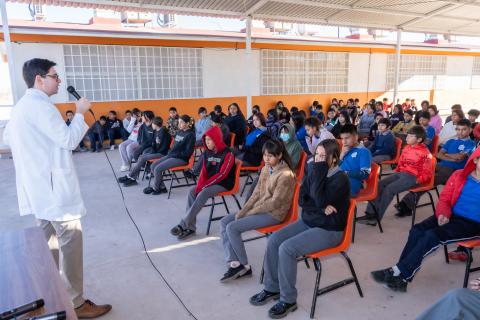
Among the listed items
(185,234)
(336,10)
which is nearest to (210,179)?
(185,234)

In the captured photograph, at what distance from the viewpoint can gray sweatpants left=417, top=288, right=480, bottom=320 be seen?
175 cm

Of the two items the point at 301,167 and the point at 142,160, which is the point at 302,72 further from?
the point at 301,167

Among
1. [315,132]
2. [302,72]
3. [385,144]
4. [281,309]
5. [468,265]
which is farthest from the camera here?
[302,72]

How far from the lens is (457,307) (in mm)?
1777

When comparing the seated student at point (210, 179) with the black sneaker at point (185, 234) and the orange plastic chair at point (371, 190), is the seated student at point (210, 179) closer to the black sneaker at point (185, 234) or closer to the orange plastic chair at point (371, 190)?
the black sneaker at point (185, 234)

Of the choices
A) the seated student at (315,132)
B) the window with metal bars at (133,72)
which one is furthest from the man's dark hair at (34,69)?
the window with metal bars at (133,72)

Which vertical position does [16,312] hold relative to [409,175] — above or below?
above

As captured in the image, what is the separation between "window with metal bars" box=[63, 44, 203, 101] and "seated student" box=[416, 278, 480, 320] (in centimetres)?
922

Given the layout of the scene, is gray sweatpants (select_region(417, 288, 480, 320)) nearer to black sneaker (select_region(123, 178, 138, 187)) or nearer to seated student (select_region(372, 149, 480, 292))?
seated student (select_region(372, 149, 480, 292))

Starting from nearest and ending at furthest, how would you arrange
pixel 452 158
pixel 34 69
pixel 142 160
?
pixel 34 69
pixel 452 158
pixel 142 160

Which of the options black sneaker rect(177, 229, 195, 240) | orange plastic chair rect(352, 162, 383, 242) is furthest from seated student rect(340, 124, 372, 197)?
black sneaker rect(177, 229, 195, 240)

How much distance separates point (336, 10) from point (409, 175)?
5.93 meters

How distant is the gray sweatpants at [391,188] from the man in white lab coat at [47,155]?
285 centimetres

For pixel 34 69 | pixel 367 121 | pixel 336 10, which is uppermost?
pixel 336 10
